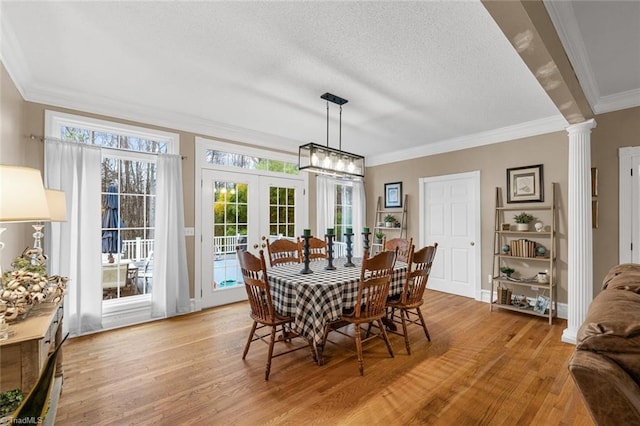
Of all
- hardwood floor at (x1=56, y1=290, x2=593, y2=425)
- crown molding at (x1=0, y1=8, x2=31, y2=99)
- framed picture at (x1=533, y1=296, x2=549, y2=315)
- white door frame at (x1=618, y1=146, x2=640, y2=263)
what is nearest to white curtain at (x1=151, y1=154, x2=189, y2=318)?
hardwood floor at (x1=56, y1=290, x2=593, y2=425)

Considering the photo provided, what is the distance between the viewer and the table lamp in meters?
1.33

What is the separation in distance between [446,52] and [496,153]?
A: 2652 millimetres

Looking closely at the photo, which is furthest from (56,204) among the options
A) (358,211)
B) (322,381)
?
(358,211)

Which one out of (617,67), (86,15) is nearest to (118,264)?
(86,15)

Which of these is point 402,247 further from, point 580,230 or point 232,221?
point 232,221

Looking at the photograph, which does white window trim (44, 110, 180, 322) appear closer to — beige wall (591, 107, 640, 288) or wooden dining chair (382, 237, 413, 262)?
wooden dining chair (382, 237, 413, 262)

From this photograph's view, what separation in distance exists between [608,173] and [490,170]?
1.34m

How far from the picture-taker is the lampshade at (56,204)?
Result: 7.22 ft

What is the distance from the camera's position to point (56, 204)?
7.37ft

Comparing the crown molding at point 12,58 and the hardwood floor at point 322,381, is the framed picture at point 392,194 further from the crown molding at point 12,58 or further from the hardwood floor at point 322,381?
the crown molding at point 12,58

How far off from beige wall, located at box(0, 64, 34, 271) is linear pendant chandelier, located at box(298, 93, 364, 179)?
2.46 meters

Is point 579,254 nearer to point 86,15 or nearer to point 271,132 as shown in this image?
point 271,132

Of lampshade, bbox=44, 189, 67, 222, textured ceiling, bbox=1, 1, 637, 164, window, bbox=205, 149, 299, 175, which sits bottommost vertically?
lampshade, bbox=44, 189, 67, 222

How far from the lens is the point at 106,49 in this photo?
93.4 inches
